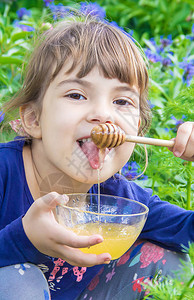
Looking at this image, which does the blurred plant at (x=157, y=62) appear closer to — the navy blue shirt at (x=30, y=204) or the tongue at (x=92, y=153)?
the navy blue shirt at (x=30, y=204)

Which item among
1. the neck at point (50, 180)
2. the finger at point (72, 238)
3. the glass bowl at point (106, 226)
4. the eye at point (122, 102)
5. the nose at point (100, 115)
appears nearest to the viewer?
the finger at point (72, 238)

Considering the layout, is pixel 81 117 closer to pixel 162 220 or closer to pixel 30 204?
pixel 30 204

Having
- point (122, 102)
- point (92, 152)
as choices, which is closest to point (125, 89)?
point (122, 102)

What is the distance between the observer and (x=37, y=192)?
1.61 metres

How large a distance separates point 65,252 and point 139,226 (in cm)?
23

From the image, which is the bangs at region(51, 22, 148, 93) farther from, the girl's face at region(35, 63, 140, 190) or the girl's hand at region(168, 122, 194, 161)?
the girl's hand at region(168, 122, 194, 161)

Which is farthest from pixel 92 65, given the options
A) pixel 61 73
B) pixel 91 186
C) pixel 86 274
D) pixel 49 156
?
pixel 86 274

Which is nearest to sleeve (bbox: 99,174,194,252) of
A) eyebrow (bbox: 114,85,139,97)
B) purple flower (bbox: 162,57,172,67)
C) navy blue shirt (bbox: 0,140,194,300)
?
navy blue shirt (bbox: 0,140,194,300)

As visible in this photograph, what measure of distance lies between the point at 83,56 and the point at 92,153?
0.33 meters

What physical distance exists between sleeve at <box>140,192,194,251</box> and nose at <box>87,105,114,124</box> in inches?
17.6

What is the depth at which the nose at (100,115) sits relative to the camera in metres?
1.39

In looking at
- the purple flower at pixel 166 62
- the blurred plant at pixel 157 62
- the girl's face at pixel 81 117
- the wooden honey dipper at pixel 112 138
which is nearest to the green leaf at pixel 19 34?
the blurred plant at pixel 157 62

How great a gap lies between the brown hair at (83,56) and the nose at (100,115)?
0.40ft

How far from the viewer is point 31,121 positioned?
5.45 ft
